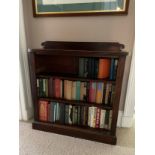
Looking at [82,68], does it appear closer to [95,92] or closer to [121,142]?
[95,92]

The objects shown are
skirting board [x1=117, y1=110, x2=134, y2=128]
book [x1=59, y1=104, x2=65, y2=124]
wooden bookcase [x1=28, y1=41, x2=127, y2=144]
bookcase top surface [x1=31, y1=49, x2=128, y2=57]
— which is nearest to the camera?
bookcase top surface [x1=31, y1=49, x2=128, y2=57]

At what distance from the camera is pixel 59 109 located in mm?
1773

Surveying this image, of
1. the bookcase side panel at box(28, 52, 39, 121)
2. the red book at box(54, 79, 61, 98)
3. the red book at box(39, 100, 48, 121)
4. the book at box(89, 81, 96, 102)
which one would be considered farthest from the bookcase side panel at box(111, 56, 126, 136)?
the bookcase side panel at box(28, 52, 39, 121)

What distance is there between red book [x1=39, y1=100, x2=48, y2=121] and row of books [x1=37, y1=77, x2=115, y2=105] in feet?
0.30

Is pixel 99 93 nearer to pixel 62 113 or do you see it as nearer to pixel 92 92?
pixel 92 92

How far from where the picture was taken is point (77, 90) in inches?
66.0

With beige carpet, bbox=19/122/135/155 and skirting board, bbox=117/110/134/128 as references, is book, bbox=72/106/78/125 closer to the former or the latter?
beige carpet, bbox=19/122/135/155

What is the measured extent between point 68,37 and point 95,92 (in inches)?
27.5

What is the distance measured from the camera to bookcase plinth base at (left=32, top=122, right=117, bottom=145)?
1635 mm

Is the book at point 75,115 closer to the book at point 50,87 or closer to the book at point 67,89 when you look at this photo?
the book at point 67,89

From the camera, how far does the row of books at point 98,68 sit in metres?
1.54

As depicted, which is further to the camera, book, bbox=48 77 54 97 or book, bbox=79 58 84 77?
book, bbox=48 77 54 97

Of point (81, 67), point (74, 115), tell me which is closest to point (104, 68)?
point (81, 67)
